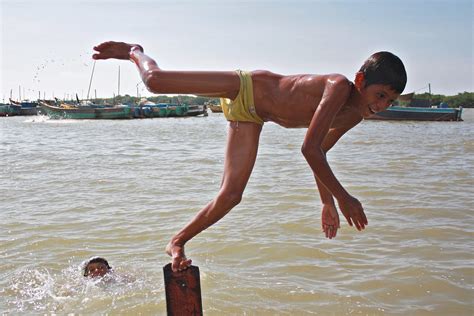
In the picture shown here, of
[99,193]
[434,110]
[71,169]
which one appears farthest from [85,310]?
[434,110]

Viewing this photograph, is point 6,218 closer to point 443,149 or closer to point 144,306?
point 144,306

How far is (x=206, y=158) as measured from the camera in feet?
49.5

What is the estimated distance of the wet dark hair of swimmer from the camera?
5.12 m

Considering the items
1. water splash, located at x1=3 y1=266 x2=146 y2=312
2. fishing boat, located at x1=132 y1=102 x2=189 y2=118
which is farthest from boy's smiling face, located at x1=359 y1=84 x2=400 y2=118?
fishing boat, located at x1=132 y1=102 x2=189 y2=118

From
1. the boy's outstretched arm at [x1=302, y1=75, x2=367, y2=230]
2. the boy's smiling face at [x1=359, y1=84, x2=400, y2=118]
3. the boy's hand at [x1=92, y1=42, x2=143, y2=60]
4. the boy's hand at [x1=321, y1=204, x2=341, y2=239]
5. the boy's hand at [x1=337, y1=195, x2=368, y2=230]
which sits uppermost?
the boy's hand at [x1=92, y1=42, x2=143, y2=60]

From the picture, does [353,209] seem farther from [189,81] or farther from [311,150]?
[189,81]

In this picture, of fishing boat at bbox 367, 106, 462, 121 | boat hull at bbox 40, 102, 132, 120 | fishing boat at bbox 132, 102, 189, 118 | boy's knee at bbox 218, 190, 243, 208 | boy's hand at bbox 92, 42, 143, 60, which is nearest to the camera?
boy's knee at bbox 218, 190, 243, 208

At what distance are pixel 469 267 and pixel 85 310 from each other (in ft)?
11.7

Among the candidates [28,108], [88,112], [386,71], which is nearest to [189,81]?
[386,71]

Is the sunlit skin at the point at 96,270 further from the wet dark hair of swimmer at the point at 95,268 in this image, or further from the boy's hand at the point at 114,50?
the boy's hand at the point at 114,50

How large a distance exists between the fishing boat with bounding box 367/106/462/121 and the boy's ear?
40.1 metres

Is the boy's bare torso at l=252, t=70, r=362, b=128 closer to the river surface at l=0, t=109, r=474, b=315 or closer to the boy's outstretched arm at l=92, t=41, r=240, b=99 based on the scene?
the boy's outstretched arm at l=92, t=41, r=240, b=99

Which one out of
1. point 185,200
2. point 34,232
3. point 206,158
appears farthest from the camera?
point 206,158

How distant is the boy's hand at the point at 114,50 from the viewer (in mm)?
3723
